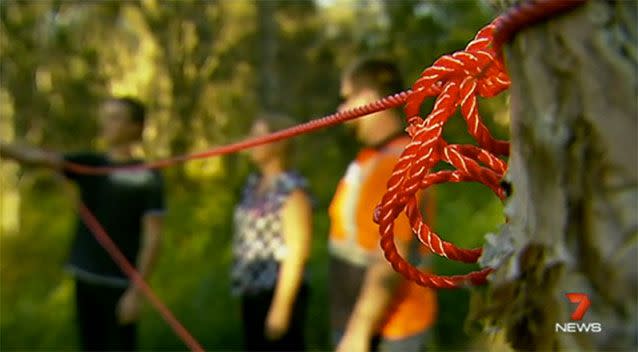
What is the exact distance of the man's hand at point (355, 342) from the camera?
230 cm

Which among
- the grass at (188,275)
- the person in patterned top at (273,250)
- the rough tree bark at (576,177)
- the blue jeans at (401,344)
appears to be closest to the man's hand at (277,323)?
the person in patterned top at (273,250)

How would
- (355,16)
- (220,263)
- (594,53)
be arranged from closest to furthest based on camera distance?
(594,53), (220,263), (355,16)

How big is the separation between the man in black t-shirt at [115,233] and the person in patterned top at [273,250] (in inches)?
15.3

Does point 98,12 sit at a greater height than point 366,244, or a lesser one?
greater

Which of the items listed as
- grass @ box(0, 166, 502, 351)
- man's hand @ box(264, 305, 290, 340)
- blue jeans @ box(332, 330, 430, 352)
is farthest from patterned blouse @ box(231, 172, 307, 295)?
grass @ box(0, 166, 502, 351)

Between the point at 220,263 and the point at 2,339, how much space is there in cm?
159

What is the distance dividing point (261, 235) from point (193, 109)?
828 cm

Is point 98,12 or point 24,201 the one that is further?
point 98,12

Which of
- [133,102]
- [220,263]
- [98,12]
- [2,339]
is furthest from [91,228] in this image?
[98,12]

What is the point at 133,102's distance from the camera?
143 inches

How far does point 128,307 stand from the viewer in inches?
137

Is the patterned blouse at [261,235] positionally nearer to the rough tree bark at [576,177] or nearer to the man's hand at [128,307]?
the man's hand at [128,307]

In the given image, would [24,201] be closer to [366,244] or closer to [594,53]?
[366,244]

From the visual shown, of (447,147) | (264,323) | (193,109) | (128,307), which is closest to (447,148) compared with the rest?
(447,147)
